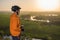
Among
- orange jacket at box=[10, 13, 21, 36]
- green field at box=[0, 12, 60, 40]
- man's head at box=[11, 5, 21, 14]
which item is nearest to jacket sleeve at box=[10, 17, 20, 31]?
orange jacket at box=[10, 13, 21, 36]

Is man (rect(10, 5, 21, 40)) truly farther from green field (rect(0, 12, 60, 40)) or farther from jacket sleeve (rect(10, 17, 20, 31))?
green field (rect(0, 12, 60, 40))

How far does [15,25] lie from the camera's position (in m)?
2.43

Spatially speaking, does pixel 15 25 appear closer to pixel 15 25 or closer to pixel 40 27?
pixel 15 25

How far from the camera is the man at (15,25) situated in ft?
8.00

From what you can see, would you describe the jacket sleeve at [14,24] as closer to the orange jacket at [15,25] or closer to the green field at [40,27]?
the orange jacket at [15,25]

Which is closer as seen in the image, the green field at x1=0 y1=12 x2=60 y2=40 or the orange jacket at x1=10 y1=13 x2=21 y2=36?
the orange jacket at x1=10 y1=13 x2=21 y2=36

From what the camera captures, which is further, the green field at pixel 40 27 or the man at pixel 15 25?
the green field at pixel 40 27

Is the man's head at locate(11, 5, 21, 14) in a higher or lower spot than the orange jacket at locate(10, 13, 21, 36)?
higher

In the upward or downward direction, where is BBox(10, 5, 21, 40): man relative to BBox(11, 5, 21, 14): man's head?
downward

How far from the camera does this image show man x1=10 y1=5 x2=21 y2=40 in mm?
2439

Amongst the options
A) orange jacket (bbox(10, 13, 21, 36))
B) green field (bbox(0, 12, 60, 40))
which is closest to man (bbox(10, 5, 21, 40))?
orange jacket (bbox(10, 13, 21, 36))

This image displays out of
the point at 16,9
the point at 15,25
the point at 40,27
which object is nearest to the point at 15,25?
the point at 15,25

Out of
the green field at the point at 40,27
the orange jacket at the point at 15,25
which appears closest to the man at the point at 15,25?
the orange jacket at the point at 15,25

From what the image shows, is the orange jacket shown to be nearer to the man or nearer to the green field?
the man
